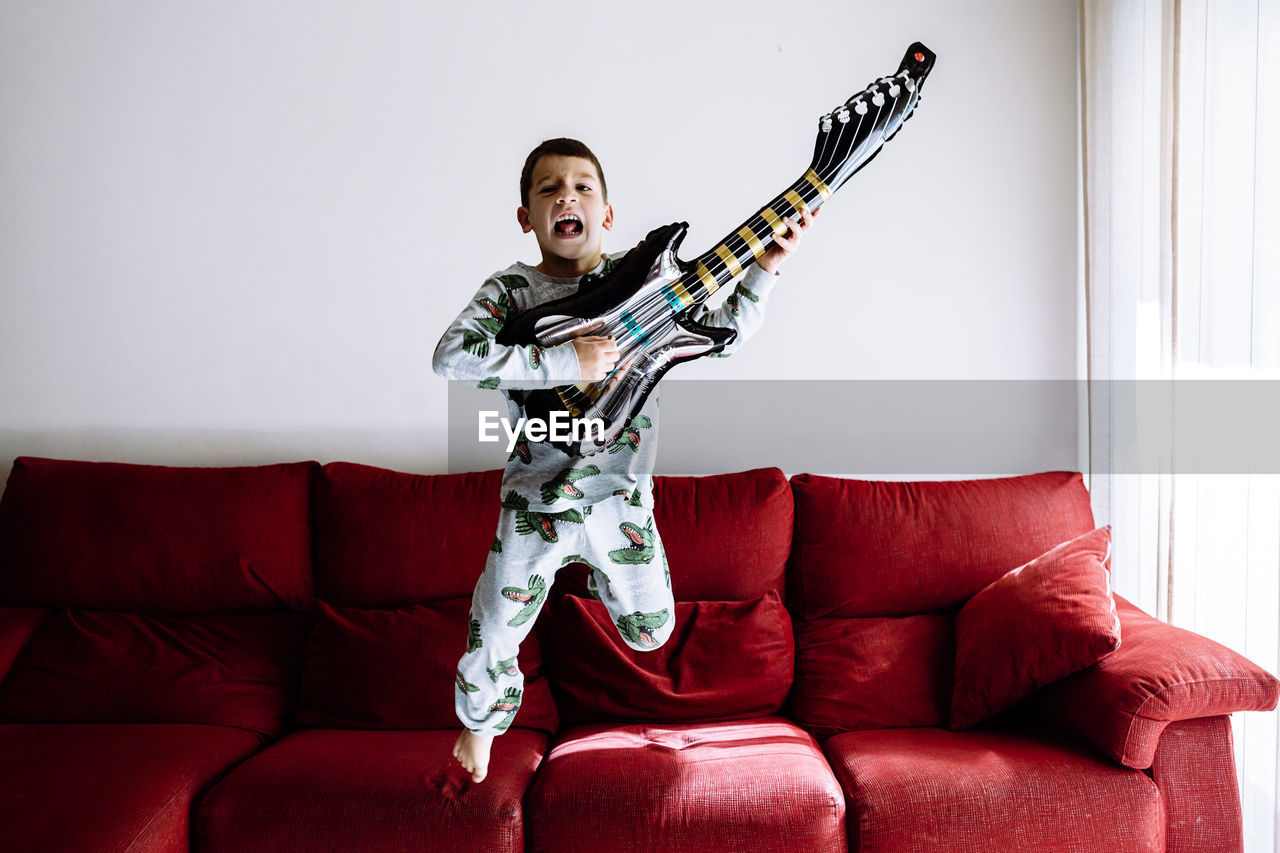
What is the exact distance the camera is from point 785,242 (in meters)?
1.34

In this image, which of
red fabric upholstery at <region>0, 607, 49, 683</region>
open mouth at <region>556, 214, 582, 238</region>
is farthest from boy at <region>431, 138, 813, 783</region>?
red fabric upholstery at <region>0, 607, 49, 683</region>

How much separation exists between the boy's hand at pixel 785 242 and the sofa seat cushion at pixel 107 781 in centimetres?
144

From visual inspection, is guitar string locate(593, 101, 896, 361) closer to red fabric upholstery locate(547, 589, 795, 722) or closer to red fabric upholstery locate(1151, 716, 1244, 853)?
A: red fabric upholstery locate(547, 589, 795, 722)

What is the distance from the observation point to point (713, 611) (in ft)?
7.14

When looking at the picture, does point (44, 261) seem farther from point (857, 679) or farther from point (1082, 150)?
point (1082, 150)

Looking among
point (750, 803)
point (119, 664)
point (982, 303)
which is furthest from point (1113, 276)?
point (119, 664)

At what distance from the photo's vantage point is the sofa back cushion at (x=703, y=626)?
2084 mm

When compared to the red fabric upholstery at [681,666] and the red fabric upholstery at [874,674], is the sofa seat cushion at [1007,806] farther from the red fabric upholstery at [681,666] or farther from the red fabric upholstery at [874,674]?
the red fabric upholstery at [681,666]

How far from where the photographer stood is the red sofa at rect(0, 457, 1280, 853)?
1697 mm

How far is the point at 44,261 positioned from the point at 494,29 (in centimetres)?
143

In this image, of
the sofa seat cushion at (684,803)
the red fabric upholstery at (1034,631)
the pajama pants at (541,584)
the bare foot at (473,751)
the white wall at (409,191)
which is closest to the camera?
the pajama pants at (541,584)

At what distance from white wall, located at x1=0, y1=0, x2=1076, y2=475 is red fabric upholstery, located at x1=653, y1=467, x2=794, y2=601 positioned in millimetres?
485

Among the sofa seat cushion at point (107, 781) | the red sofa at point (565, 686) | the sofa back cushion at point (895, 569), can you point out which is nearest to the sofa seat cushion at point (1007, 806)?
the red sofa at point (565, 686)

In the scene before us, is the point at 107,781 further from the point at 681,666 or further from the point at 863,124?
the point at 863,124
